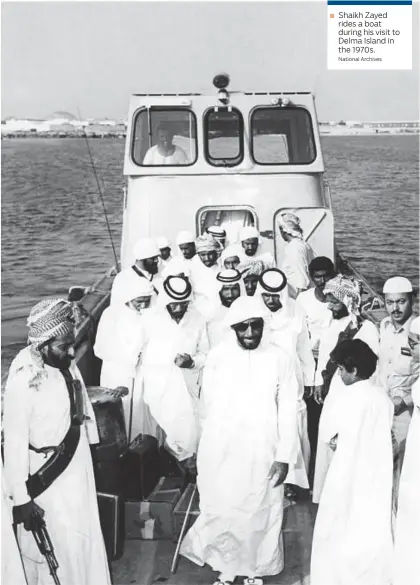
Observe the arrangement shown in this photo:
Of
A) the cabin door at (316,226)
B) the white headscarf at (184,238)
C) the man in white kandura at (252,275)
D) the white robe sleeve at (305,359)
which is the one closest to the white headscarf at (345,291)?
the white robe sleeve at (305,359)

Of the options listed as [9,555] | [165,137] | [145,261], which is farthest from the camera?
[165,137]

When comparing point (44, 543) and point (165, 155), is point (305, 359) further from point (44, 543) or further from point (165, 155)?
point (165, 155)

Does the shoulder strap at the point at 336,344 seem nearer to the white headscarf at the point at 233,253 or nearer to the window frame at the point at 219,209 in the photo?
the white headscarf at the point at 233,253

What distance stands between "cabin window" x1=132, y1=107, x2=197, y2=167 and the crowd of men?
2.34 m

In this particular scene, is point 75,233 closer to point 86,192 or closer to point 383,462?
point 86,192

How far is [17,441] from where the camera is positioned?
3160 millimetres

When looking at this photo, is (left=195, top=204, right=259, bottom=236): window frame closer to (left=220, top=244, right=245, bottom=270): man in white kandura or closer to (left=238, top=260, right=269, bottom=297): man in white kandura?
(left=220, top=244, right=245, bottom=270): man in white kandura

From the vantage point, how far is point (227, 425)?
154 inches

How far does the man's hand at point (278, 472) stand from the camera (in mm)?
3826

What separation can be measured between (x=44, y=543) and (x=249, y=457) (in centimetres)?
112

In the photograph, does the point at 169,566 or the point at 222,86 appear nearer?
the point at 169,566

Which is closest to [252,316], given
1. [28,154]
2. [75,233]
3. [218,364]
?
[218,364]

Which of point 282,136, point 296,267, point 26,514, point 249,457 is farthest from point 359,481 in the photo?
point 282,136

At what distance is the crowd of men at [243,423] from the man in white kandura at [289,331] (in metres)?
0.01
